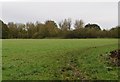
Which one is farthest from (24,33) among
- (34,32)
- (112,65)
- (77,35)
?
(112,65)

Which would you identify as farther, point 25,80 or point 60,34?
point 60,34

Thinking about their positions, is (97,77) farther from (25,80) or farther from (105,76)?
(25,80)

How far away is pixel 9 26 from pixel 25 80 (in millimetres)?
168249

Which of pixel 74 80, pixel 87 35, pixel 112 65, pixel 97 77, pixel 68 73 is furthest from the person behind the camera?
pixel 87 35

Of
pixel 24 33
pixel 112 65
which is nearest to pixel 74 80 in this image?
pixel 112 65

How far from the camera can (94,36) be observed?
168 metres

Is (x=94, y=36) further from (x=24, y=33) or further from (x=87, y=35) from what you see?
(x=24, y=33)

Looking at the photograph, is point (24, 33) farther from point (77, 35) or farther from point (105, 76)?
point (105, 76)

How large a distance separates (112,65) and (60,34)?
15315 cm

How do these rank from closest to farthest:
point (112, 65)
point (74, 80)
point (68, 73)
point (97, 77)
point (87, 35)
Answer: point (74, 80) → point (97, 77) → point (68, 73) → point (112, 65) → point (87, 35)

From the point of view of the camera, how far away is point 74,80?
612 inches

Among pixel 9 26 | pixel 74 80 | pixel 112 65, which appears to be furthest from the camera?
pixel 9 26

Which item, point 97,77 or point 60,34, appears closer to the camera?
point 97,77

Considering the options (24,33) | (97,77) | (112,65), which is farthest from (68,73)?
(24,33)
